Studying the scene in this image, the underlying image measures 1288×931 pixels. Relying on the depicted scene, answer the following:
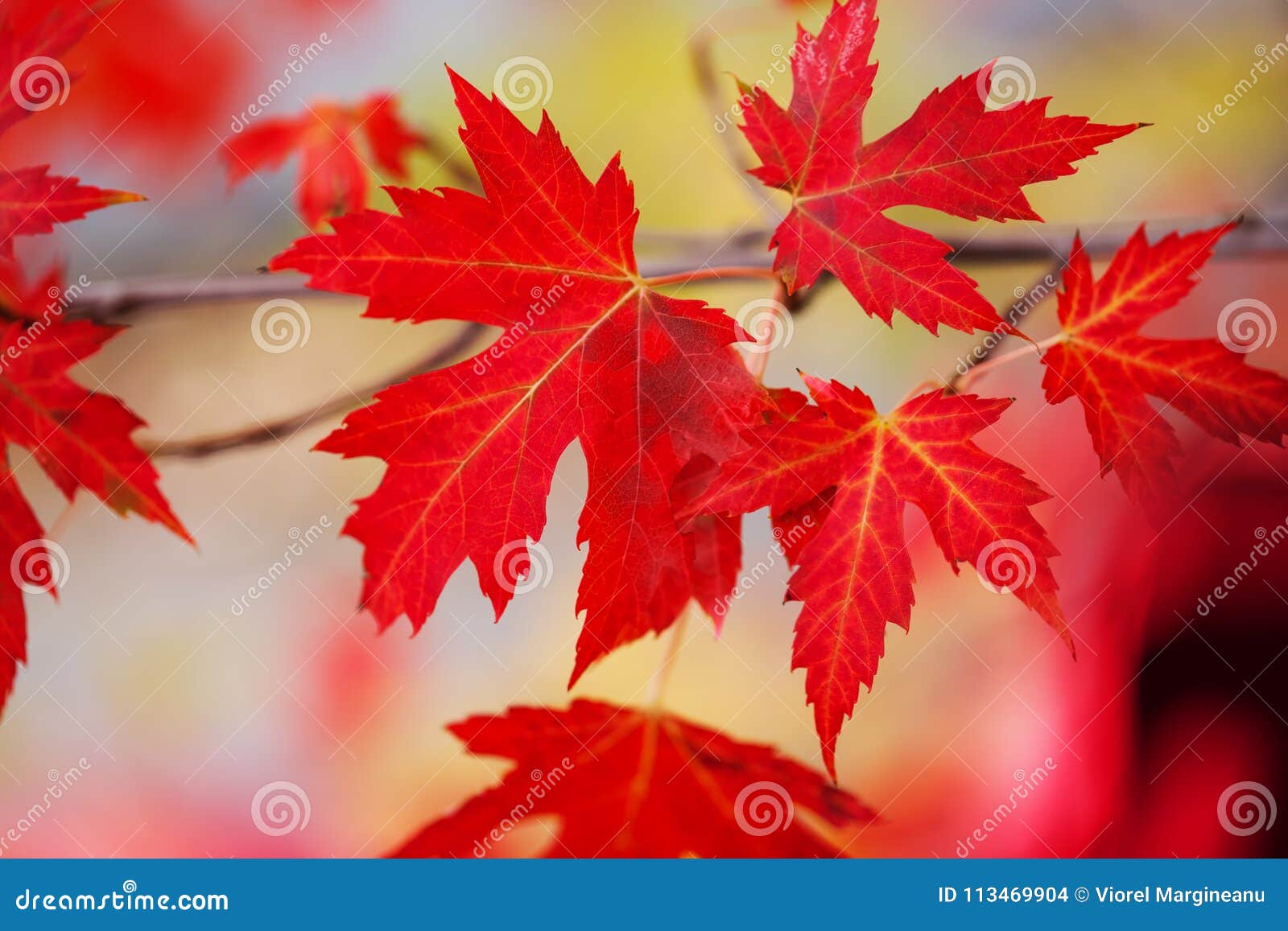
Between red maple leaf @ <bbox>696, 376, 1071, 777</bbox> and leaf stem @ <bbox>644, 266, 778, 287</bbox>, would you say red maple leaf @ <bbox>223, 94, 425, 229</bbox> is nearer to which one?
leaf stem @ <bbox>644, 266, 778, 287</bbox>

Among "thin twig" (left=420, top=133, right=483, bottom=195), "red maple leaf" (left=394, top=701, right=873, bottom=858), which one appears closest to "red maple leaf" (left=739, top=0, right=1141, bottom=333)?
"thin twig" (left=420, top=133, right=483, bottom=195)

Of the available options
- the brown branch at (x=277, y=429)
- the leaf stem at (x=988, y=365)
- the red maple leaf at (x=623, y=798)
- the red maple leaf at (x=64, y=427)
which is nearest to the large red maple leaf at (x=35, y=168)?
the red maple leaf at (x=64, y=427)

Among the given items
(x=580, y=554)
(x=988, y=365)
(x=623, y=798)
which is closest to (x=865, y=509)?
(x=988, y=365)

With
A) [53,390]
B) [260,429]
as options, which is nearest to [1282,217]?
[260,429]

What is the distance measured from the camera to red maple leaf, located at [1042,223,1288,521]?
1.98ft

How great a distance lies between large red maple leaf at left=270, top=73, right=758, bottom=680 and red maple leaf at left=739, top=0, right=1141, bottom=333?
0.09 meters

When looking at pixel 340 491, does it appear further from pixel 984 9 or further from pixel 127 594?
pixel 984 9

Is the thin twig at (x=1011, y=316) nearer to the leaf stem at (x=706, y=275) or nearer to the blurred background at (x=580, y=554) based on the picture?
the leaf stem at (x=706, y=275)

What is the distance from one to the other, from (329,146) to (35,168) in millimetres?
464

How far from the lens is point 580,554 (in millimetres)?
1301

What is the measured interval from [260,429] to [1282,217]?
3.12 ft

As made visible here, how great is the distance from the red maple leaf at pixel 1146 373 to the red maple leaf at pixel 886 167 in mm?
134

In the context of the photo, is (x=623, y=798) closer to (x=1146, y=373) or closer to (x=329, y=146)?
(x=1146, y=373)
